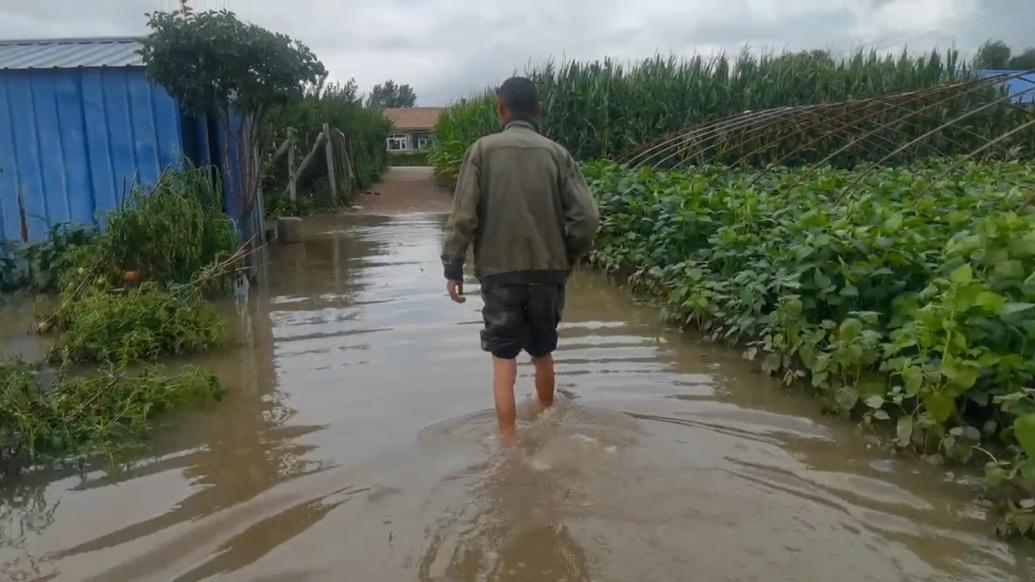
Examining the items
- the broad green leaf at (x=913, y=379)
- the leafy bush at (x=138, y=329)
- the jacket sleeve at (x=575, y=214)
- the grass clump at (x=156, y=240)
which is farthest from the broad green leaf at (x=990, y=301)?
the grass clump at (x=156, y=240)

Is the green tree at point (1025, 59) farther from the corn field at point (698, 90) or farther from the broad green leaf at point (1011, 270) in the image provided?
the broad green leaf at point (1011, 270)

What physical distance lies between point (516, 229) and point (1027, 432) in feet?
7.53

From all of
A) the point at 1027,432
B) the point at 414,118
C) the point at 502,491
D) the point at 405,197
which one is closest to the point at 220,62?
the point at 502,491

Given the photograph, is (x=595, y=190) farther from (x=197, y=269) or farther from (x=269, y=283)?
(x=197, y=269)

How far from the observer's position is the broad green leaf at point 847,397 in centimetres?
455

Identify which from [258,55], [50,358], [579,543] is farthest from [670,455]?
[258,55]

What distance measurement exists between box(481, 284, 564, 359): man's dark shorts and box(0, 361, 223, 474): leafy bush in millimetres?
1906

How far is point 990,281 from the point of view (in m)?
4.19

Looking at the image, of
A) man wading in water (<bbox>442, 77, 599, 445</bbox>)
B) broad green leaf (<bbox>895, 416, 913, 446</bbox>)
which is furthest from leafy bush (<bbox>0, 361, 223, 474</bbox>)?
broad green leaf (<bbox>895, 416, 913, 446</bbox>)

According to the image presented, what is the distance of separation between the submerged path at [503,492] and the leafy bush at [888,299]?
0.79 ft

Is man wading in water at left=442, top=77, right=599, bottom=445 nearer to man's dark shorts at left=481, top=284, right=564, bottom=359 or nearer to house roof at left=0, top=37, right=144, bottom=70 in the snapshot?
man's dark shorts at left=481, top=284, right=564, bottom=359

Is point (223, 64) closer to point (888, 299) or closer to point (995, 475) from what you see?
point (888, 299)

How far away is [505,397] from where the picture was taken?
4.42 m

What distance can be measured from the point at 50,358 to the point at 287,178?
13.3 metres
